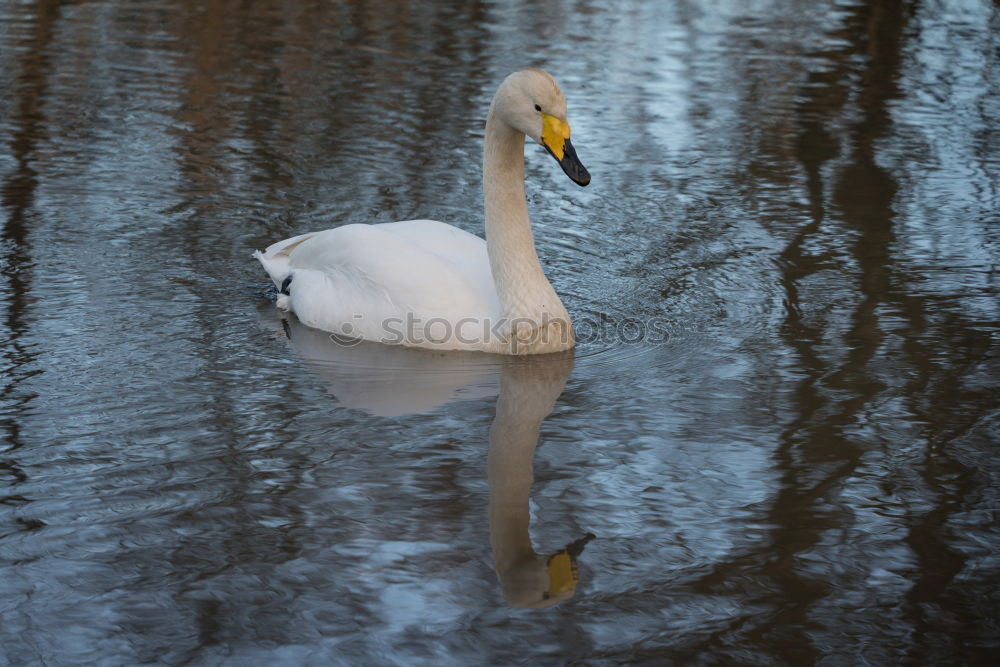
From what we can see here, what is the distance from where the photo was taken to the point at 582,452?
18.1ft

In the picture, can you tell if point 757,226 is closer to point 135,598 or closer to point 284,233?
point 284,233

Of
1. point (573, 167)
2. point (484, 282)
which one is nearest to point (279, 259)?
point (484, 282)

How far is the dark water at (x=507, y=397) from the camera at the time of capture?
424 cm

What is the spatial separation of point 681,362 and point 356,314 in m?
1.61

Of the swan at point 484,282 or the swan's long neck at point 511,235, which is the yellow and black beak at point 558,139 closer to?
the swan at point 484,282

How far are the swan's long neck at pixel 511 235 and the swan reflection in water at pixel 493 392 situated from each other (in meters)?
0.26

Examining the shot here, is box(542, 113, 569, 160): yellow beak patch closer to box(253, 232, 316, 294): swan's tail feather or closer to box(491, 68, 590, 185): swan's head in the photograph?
box(491, 68, 590, 185): swan's head

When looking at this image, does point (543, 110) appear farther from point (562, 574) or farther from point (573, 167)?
point (562, 574)

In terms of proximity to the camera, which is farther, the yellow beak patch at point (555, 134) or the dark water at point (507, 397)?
the yellow beak patch at point (555, 134)

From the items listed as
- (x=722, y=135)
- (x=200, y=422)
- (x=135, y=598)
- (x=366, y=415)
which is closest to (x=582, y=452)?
(x=366, y=415)

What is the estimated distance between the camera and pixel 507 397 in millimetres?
6172

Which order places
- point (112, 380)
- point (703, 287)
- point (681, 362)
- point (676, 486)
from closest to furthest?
1. point (676, 486)
2. point (112, 380)
3. point (681, 362)
4. point (703, 287)

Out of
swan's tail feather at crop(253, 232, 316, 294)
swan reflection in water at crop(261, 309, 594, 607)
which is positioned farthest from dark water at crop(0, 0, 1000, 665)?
swan's tail feather at crop(253, 232, 316, 294)

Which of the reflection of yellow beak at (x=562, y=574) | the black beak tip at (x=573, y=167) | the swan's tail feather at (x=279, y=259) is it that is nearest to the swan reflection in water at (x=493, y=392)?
the reflection of yellow beak at (x=562, y=574)
